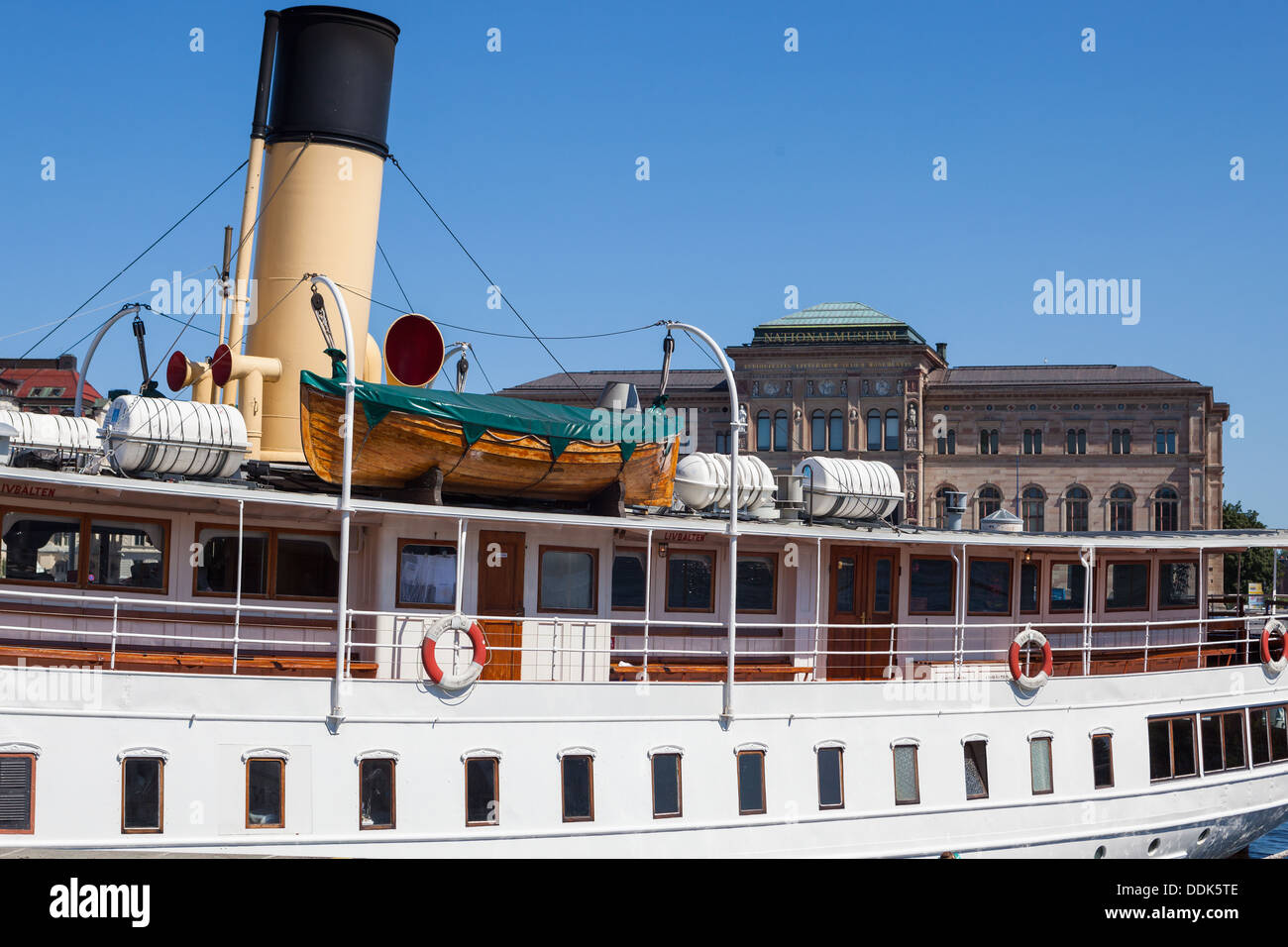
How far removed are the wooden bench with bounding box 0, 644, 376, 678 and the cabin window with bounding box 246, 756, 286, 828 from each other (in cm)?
133

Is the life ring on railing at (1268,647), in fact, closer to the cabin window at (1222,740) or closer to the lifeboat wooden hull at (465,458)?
the cabin window at (1222,740)

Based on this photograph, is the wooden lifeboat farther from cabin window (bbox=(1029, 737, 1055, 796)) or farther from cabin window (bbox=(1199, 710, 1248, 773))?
cabin window (bbox=(1199, 710, 1248, 773))

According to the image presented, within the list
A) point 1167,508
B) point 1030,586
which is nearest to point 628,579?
Answer: point 1030,586

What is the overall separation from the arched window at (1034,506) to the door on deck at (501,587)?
282 ft

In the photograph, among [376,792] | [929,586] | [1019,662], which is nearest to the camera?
[376,792]

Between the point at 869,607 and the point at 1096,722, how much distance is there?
143 inches

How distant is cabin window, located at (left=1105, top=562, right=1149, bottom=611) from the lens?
2198cm

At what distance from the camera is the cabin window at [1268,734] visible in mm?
21484

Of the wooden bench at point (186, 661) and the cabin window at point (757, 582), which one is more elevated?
the cabin window at point (757, 582)

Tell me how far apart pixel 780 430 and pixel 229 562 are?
84.9 metres

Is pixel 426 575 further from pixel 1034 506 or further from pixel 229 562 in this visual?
pixel 1034 506

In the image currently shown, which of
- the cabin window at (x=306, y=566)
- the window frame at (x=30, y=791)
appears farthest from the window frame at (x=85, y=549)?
the window frame at (x=30, y=791)

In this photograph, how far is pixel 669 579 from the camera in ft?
60.5
